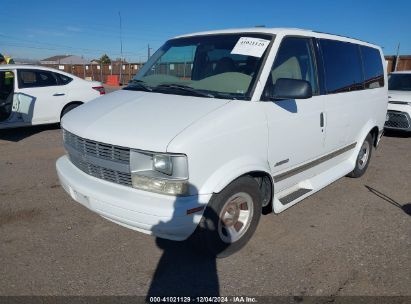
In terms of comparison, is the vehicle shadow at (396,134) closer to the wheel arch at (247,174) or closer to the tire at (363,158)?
the tire at (363,158)

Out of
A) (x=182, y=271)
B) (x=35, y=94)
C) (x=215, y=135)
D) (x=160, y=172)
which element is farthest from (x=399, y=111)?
(x=35, y=94)

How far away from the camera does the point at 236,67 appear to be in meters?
3.67

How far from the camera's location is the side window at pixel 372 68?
5.36 meters

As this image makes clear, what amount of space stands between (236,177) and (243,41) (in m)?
1.56

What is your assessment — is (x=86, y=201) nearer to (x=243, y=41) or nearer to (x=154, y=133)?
(x=154, y=133)

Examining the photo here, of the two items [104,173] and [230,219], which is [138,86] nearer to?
[104,173]

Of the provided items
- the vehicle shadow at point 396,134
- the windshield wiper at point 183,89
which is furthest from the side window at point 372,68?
the vehicle shadow at point 396,134

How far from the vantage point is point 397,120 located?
920 centimetres

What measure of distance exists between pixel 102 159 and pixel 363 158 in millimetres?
4460

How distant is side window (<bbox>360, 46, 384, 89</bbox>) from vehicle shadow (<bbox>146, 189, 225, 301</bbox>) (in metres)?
3.67

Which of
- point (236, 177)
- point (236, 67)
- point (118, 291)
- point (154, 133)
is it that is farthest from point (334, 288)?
point (236, 67)

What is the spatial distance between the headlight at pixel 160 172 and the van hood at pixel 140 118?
8 centimetres

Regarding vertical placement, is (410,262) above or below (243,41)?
below

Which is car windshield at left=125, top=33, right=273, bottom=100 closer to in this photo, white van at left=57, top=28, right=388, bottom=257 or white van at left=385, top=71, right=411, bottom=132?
white van at left=57, top=28, right=388, bottom=257
